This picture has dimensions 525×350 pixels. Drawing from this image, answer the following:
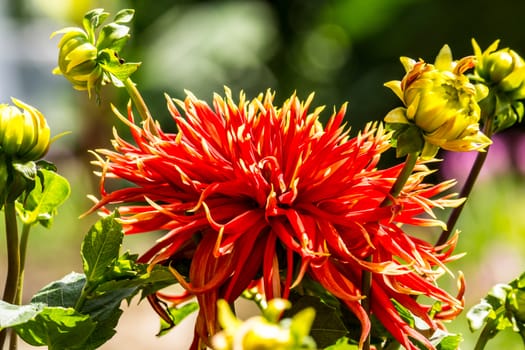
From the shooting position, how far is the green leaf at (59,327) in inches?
17.7

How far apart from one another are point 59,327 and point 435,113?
0.20 meters

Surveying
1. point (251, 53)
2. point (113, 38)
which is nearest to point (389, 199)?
point (113, 38)

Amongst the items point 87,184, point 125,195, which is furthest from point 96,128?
point 125,195

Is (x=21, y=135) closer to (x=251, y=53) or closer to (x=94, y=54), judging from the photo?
(x=94, y=54)

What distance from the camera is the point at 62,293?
50 cm

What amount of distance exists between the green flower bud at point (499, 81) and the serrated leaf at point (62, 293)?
0.78 ft

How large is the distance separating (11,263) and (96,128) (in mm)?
3254

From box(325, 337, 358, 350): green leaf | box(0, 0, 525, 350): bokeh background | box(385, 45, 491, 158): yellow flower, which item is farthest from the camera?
box(0, 0, 525, 350): bokeh background

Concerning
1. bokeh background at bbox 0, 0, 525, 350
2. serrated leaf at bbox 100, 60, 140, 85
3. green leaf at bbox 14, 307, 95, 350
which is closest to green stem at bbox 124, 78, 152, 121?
serrated leaf at bbox 100, 60, 140, 85

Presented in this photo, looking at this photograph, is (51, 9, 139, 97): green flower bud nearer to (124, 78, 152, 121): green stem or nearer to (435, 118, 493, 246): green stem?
(124, 78, 152, 121): green stem

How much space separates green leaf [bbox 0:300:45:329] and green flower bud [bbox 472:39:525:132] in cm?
26

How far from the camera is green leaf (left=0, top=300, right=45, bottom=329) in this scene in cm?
42

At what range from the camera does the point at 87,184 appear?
3711 millimetres

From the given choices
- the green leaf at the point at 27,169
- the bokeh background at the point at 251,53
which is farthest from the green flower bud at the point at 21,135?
the bokeh background at the point at 251,53
